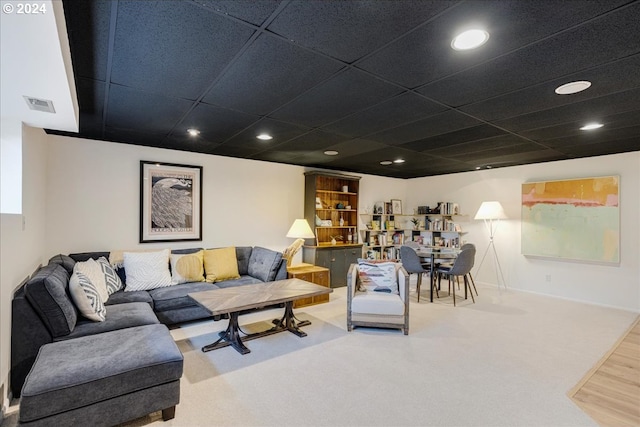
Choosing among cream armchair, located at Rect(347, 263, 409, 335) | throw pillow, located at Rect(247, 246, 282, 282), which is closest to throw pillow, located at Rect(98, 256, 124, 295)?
throw pillow, located at Rect(247, 246, 282, 282)

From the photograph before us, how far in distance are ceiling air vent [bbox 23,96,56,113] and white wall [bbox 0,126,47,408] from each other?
488 mm

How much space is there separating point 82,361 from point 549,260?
253 inches

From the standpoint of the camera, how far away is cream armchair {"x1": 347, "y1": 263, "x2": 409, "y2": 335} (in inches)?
138

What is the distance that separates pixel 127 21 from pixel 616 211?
6288mm

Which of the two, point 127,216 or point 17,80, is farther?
point 127,216

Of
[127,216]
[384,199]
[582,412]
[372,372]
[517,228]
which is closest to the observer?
[582,412]

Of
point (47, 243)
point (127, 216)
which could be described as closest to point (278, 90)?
point (127, 216)

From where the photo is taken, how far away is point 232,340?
3.17 meters

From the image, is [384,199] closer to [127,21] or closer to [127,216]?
[127,216]

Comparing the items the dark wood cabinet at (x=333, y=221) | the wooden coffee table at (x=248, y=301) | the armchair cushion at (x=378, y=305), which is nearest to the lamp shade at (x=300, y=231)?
the dark wood cabinet at (x=333, y=221)

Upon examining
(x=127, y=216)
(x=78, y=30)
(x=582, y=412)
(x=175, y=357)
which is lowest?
(x=582, y=412)

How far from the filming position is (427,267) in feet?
17.0

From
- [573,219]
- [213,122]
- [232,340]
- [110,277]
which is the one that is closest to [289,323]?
[232,340]

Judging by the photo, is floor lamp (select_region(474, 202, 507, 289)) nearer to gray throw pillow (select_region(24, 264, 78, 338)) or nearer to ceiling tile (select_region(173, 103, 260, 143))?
ceiling tile (select_region(173, 103, 260, 143))
